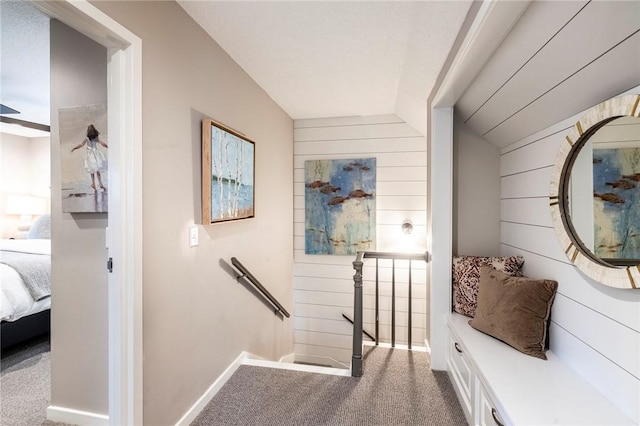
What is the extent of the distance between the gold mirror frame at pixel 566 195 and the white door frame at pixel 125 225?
1.92 meters

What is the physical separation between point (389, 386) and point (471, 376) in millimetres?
587

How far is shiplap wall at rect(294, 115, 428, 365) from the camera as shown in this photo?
11.2 feet

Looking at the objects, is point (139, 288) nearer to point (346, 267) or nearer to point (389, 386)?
point (389, 386)

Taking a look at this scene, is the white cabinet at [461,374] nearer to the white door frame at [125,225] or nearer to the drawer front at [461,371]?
the drawer front at [461,371]

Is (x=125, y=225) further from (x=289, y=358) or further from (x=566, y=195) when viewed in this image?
(x=289, y=358)

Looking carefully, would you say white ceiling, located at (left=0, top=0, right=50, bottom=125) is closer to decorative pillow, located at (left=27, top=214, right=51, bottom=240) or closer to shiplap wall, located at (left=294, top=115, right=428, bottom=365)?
decorative pillow, located at (left=27, top=214, right=51, bottom=240)

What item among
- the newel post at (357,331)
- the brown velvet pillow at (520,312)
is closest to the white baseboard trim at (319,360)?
the newel post at (357,331)

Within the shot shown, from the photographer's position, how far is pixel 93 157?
1.49m

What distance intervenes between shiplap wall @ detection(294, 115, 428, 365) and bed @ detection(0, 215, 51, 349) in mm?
2538

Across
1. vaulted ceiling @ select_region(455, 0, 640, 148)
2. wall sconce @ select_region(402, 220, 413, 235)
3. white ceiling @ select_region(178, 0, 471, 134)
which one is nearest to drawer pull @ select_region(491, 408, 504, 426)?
vaulted ceiling @ select_region(455, 0, 640, 148)

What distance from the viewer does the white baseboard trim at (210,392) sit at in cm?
162

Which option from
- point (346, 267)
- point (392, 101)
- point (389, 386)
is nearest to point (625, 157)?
point (389, 386)

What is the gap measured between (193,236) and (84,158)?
68 centimetres

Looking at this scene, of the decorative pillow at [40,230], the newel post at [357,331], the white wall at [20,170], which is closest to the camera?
the newel post at [357,331]
